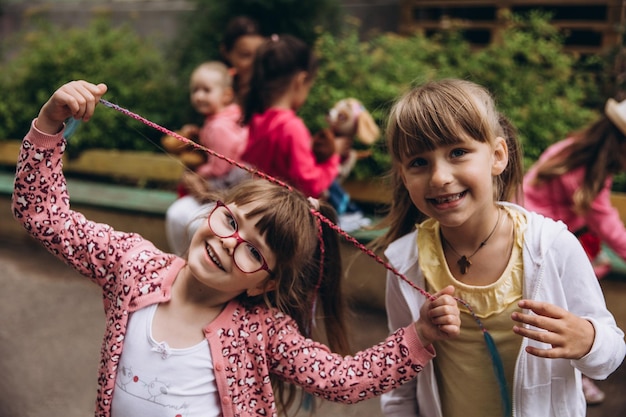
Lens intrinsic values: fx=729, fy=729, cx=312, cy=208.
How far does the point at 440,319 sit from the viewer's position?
1705 millimetres

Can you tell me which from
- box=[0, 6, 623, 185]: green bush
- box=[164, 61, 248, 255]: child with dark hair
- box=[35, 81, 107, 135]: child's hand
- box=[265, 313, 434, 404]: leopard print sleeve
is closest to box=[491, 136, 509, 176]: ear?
box=[265, 313, 434, 404]: leopard print sleeve

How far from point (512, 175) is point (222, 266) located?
0.86 metres

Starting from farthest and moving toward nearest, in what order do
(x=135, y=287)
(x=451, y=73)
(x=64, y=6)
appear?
(x=64, y=6)
(x=451, y=73)
(x=135, y=287)

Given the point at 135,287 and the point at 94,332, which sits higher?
the point at 135,287

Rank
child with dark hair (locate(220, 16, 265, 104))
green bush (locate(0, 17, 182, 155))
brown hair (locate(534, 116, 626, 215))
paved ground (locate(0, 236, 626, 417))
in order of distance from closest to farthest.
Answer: brown hair (locate(534, 116, 626, 215)) → paved ground (locate(0, 236, 626, 417)) → child with dark hair (locate(220, 16, 265, 104)) → green bush (locate(0, 17, 182, 155))

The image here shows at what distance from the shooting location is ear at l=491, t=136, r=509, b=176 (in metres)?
1.86

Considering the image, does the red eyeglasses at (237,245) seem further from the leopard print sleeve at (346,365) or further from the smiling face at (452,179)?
the smiling face at (452,179)

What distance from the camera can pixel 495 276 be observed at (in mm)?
1862

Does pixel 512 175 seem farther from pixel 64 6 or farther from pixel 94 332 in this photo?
pixel 64 6

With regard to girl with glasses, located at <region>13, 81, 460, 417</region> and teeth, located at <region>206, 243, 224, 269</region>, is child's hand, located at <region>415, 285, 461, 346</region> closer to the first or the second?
girl with glasses, located at <region>13, 81, 460, 417</region>

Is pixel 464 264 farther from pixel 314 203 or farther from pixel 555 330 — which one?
pixel 314 203

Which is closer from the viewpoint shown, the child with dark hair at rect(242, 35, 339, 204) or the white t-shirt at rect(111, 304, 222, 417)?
the white t-shirt at rect(111, 304, 222, 417)

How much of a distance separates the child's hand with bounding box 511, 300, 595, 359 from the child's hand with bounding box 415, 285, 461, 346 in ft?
0.45

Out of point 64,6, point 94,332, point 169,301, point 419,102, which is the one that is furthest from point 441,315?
point 64,6
